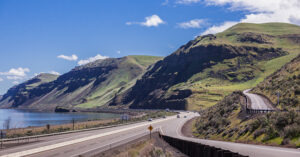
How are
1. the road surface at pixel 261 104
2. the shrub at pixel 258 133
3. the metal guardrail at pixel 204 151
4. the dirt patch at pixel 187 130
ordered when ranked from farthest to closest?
the dirt patch at pixel 187 130 < the road surface at pixel 261 104 < the shrub at pixel 258 133 < the metal guardrail at pixel 204 151

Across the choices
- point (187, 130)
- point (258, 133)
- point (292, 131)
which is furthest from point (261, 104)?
point (292, 131)

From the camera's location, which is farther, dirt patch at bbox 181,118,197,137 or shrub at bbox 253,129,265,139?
dirt patch at bbox 181,118,197,137

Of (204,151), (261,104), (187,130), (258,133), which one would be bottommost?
(187,130)

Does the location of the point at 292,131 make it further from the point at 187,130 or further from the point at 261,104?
the point at 187,130

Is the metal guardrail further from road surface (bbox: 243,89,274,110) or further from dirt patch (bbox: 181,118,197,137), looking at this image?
dirt patch (bbox: 181,118,197,137)

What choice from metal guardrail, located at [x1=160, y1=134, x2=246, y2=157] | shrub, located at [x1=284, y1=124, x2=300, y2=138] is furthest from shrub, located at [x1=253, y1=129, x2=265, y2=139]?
metal guardrail, located at [x1=160, y1=134, x2=246, y2=157]

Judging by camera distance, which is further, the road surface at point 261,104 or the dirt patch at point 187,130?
the dirt patch at point 187,130

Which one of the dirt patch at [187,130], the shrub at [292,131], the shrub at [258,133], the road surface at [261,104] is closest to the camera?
the shrub at [292,131]

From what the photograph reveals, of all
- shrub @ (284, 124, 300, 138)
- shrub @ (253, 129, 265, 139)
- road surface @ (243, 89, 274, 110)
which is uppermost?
road surface @ (243, 89, 274, 110)

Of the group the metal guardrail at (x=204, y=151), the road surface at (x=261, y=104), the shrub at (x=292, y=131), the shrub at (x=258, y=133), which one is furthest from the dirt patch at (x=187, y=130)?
the metal guardrail at (x=204, y=151)

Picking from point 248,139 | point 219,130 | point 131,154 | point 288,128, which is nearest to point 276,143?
point 288,128

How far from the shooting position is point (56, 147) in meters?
35.2

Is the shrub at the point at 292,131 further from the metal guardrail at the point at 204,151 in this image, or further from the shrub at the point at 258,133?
the metal guardrail at the point at 204,151

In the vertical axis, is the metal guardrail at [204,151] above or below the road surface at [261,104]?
below
